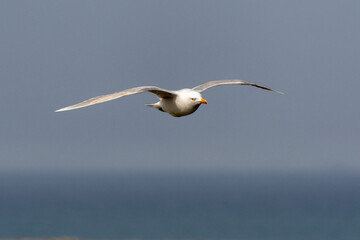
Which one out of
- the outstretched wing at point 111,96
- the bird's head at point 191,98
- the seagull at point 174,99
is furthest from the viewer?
the bird's head at point 191,98

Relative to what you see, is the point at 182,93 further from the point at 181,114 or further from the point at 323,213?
the point at 323,213

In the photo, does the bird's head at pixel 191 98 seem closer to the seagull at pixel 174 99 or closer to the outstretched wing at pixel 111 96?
the seagull at pixel 174 99

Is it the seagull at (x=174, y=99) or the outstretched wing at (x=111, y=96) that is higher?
the seagull at (x=174, y=99)

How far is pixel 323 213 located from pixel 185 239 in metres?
85.4

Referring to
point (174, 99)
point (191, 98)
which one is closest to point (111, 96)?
point (191, 98)

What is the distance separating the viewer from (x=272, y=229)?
435 feet

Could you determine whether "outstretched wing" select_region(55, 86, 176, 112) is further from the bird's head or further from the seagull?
the bird's head

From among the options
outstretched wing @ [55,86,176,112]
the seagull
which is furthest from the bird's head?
outstretched wing @ [55,86,176,112]

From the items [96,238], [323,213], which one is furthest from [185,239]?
[323,213]

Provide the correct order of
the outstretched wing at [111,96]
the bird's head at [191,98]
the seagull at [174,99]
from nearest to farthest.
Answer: the outstretched wing at [111,96], the seagull at [174,99], the bird's head at [191,98]

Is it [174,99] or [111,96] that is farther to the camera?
[174,99]

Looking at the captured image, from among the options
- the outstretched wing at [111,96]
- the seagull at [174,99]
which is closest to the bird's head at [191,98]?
the seagull at [174,99]

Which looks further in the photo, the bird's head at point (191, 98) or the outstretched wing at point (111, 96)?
the bird's head at point (191, 98)

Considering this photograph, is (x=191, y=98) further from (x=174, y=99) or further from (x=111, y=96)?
(x=111, y=96)
